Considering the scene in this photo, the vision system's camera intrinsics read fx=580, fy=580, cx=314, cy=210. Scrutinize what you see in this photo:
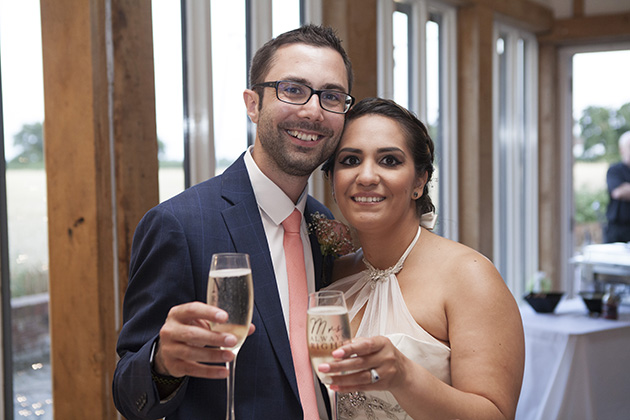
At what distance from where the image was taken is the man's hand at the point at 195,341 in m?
1.01

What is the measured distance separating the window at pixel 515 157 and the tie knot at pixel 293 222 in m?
4.13

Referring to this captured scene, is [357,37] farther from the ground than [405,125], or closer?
farther from the ground

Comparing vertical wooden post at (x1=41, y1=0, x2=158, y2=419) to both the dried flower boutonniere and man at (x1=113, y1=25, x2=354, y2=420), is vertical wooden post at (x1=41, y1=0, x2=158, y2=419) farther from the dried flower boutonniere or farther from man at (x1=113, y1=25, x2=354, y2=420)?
the dried flower boutonniere

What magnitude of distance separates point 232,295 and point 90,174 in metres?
1.54

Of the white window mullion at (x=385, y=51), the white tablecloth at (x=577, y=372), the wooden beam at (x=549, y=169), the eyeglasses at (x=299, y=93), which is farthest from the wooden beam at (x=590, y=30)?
the eyeglasses at (x=299, y=93)

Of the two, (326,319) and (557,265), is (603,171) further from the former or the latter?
(326,319)

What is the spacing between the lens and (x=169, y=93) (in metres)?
2.95

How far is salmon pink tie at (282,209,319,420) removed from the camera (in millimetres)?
1537

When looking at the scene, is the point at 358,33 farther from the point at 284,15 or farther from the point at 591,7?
the point at 591,7

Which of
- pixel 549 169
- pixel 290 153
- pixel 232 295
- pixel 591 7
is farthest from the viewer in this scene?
pixel 549 169

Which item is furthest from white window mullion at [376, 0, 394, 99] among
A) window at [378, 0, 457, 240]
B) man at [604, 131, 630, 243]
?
man at [604, 131, 630, 243]

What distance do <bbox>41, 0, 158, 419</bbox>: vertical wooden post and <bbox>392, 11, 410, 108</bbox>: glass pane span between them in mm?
2482

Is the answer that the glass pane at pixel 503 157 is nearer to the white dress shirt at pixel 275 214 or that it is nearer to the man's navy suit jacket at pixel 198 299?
the white dress shirt at pixel 275 214

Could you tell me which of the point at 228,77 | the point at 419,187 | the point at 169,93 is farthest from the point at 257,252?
the point at 228,77
